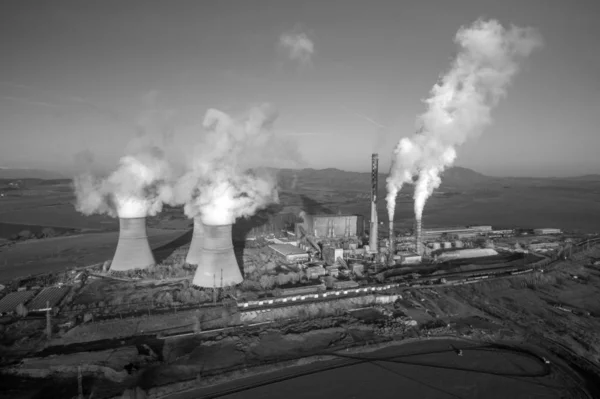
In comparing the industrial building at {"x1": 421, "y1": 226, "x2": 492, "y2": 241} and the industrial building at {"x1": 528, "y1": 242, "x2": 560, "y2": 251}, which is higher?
the industrial building at {"x1": 421, "y1": 226, "x2": 492, "y2": 241}

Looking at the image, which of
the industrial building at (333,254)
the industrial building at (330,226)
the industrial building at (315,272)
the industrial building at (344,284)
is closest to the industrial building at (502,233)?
the industrial building at (330,226)

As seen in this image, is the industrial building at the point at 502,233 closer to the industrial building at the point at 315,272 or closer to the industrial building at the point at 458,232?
the industrial building at the point at 458,232

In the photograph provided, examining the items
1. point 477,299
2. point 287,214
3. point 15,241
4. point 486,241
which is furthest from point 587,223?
point 15,241

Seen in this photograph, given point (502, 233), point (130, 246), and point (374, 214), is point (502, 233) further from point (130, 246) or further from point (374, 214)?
point (130, 246)

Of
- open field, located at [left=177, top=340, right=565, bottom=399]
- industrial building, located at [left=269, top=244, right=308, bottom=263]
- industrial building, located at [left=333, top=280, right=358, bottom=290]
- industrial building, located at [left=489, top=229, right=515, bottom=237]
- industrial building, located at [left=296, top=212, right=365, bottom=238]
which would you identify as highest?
industrial building, located at [left=296, top=212, right=365, bottom=238]

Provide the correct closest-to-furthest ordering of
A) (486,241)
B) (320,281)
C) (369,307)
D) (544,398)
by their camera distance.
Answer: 1. (544,398)
2. (369,307)
3. (320,281)
4. (486,241)

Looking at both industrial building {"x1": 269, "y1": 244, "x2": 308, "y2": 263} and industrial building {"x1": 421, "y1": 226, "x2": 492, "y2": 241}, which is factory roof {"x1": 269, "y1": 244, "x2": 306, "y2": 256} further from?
industrial building {"x1": 421, "y1": 226, "x2": 492, "y2": 241}

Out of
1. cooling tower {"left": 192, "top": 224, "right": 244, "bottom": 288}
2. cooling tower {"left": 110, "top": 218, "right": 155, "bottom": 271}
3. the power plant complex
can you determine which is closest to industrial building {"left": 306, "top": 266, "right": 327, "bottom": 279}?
the power plant complex

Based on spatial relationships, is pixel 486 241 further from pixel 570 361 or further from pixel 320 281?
pixel 570 361
